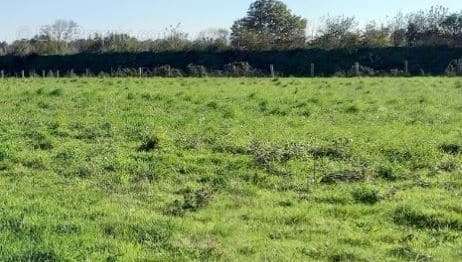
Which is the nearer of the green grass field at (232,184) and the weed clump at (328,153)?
the green grass field at (232,184)

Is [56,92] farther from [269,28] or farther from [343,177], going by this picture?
A: [269,28]

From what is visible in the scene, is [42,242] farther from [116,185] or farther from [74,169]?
[74,169]

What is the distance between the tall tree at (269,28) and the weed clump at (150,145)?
41.1 meters

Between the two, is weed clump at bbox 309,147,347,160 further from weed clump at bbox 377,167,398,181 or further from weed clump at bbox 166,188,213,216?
weed clump at bbox 166,188,213,216

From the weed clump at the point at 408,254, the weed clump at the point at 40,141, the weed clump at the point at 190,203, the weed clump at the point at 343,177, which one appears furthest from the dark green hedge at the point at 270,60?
the weed clump at the point at 408,254

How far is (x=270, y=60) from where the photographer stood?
4988 cm

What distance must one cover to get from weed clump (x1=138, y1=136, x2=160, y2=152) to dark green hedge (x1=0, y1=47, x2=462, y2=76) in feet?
103

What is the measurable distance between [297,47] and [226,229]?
4512 centimetres

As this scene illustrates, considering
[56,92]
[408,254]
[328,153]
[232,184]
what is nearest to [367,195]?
[232,184]

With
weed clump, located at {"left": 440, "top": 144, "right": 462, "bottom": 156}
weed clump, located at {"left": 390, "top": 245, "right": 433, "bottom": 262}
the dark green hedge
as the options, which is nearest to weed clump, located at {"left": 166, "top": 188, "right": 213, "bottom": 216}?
weed clump, located at {"left": 390, "top": 245, "right": 433, "bottom": 262}

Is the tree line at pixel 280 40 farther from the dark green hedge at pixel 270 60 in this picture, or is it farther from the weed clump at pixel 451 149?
the weed clump at pixel 451 149

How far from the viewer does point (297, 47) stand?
5138 centimetres

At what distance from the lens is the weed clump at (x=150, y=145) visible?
37.9 feet

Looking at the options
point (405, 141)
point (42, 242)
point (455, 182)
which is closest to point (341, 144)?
point (405, 141)
